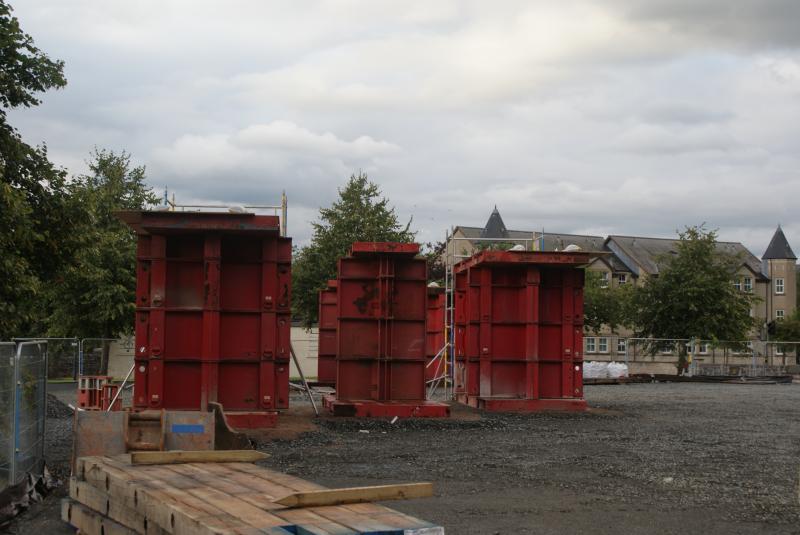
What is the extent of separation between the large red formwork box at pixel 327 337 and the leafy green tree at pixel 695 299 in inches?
1210

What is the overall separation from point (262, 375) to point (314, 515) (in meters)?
10.8

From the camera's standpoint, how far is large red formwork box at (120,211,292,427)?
15.7 metres

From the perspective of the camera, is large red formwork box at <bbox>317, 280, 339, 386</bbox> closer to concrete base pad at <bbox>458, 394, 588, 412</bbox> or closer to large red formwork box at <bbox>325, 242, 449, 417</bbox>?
concrete base pad at <bbox>458, 394, 588, 412</bbox>

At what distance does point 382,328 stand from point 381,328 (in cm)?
3

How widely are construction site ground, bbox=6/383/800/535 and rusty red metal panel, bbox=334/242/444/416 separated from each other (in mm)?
1306

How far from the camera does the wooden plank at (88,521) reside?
720 centimetres

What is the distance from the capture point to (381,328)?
→ 727 inches

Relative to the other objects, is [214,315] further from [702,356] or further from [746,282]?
[746,282]

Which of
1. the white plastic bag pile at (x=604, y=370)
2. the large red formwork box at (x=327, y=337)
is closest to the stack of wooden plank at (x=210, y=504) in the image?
the large red formwork box at (x=327, y=337)

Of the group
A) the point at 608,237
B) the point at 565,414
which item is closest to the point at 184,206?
Answer: the point at 565,414

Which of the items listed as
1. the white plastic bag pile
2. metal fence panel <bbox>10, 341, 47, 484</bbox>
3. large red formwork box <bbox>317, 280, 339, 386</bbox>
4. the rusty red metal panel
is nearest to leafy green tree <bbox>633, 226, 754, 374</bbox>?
the white plastic bag pile

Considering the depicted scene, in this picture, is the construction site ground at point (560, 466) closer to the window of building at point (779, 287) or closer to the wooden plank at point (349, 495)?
the wooden plank at point (349, 495)

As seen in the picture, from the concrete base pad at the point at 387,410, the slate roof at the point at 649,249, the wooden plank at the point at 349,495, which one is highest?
the slate roof at the point at 649,249

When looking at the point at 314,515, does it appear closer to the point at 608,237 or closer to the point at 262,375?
the point at 262,375
